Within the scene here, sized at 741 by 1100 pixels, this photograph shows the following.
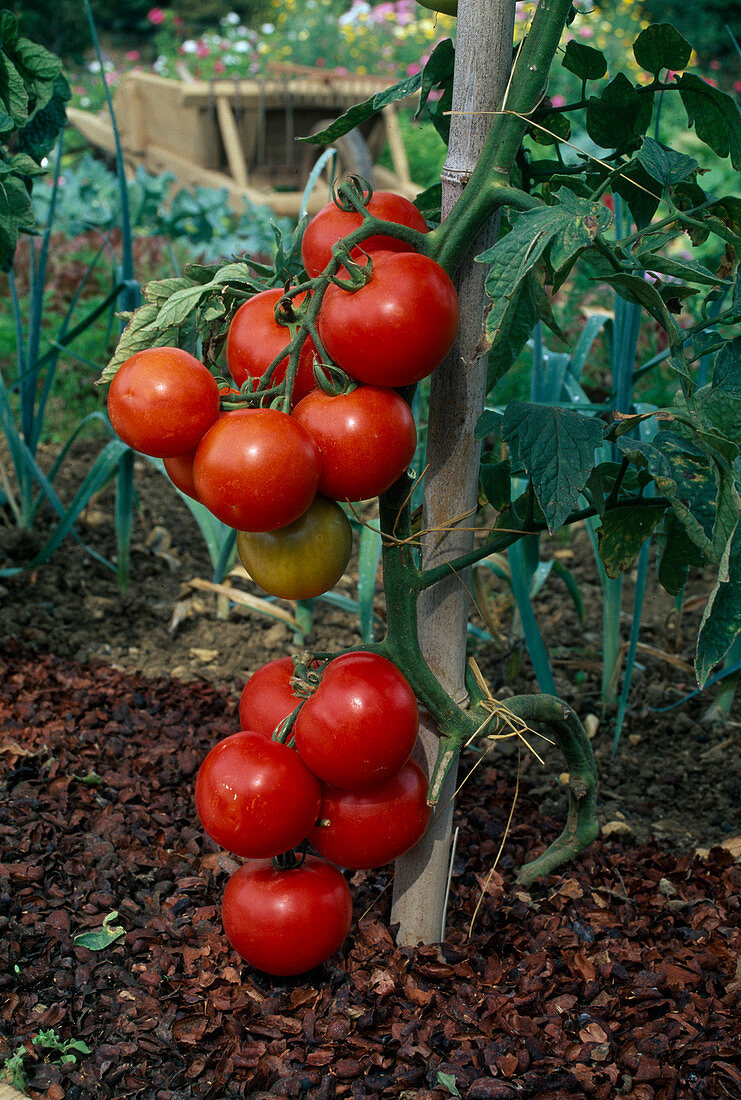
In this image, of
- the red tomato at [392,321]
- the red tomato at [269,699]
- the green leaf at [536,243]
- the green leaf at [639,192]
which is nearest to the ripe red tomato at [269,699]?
the red tomato at [269,699]

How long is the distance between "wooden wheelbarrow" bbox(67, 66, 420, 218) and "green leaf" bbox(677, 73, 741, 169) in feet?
15.0

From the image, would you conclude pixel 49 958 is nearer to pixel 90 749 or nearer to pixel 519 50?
pixel 90 749

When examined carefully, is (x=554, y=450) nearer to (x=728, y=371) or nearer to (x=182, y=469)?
(x=728, y=371)

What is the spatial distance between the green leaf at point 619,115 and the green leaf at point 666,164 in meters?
0.11

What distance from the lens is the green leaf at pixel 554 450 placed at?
88 centimetres

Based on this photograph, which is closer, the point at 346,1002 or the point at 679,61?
the point at 679,61

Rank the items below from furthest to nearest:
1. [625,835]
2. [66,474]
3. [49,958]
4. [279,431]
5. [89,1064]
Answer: [66,474] < [625,835] < [49,958] < [89,1064] < [279,431]

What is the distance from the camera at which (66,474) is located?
2.82 m

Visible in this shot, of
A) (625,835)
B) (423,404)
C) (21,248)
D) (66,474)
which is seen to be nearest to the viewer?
(625,835)

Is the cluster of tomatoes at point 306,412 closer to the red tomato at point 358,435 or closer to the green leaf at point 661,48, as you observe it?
the red tomato at point 358,435

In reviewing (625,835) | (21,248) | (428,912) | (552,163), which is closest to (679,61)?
(552,163)

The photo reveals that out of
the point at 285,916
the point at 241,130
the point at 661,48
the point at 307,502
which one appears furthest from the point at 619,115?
the point at 241,130

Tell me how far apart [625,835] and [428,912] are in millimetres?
485

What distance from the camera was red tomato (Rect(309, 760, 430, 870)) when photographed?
1037 mm
